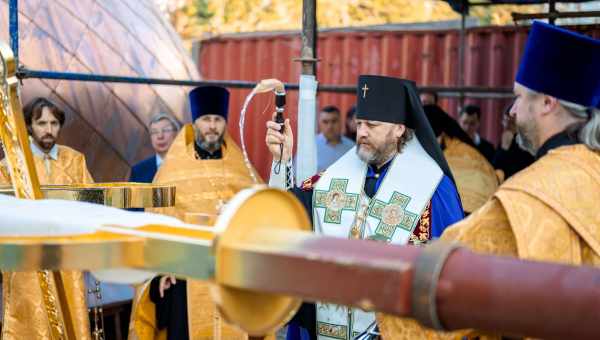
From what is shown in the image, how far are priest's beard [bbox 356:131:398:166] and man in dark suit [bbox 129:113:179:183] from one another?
251 cm

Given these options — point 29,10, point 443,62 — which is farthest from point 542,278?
point 443,62

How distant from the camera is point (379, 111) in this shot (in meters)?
4.37

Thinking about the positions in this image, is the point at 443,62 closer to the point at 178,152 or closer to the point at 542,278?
the point at 178,152

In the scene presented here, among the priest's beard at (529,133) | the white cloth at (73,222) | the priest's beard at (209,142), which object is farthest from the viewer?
the priest's beard at (209,142)

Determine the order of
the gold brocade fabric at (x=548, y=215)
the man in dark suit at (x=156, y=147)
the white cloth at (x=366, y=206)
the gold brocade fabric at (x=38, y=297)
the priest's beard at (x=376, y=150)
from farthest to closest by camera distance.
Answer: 1. the man in dark suit at (x=156, y=147)
2. the gold brocade fabric at (x=38, y=297)
3. the priest's beard at (x=376, y=150)
4. the white cloth at (x=366, y=206)
5. the gold brocade fabric at (x=548, y=215)

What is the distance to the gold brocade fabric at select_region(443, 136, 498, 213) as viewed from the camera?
7281mm

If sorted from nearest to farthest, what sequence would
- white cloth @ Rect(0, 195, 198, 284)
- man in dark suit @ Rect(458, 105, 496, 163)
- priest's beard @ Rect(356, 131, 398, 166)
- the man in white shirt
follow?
white cloth @ Rect(0, 195, 198, 284)
priest's beard @ Rect(356, 131, 398, 166)
man in dark suit @ Rect(458, 105, 496, 163)
the man in white shirt

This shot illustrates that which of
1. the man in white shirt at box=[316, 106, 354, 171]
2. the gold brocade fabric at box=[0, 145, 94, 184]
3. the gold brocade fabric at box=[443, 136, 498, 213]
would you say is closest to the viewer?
the gold brocade fabric at box=[0, 145, 94, 184]

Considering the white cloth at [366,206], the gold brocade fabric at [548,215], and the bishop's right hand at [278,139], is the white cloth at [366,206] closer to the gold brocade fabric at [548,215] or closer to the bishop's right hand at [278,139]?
the bishop's right hand at [278,139]

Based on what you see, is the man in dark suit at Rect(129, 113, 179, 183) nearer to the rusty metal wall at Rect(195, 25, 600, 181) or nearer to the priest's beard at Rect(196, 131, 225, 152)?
the priest's beard at Rect(196, 131, 225, 152)

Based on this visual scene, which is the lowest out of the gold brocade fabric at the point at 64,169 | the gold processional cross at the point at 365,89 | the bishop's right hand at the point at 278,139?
the gold brocade fabric at the point at 64,169

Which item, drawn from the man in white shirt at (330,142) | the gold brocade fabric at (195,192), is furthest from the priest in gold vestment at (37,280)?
the man in white shirt at (330,142)

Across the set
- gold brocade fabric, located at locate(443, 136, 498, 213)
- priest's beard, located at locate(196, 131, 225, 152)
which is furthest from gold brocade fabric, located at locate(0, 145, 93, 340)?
gold brocade fabric, located at locate(443, 136, 498, 213)

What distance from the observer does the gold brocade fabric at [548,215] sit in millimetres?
2342
